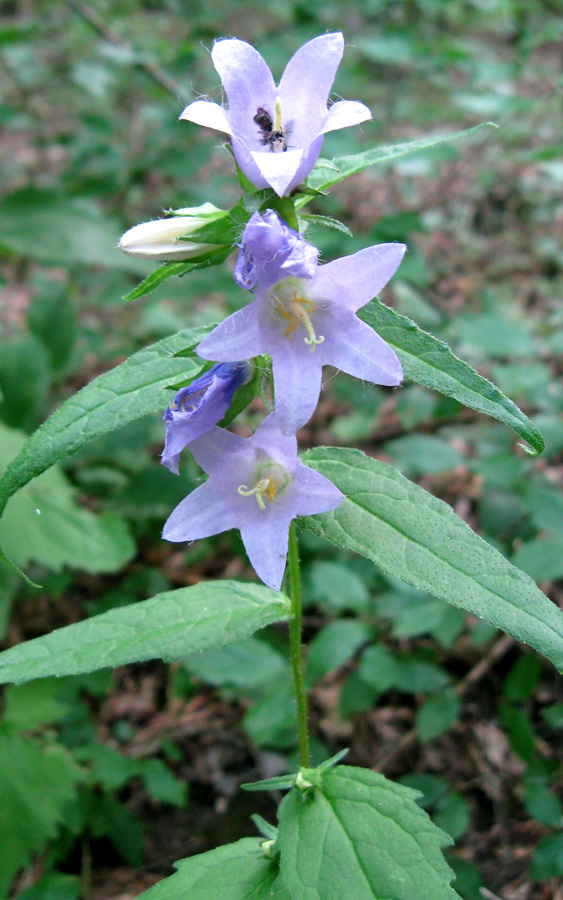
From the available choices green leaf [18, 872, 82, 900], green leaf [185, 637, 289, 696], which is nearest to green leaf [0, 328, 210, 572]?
green leaf [185, 637, 289, 696]

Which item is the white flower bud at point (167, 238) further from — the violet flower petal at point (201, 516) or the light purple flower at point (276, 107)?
the violet flower petal at point (201, 516)

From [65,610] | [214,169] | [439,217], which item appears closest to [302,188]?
[65,610]

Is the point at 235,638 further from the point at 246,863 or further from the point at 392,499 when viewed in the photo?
the point at 246,863

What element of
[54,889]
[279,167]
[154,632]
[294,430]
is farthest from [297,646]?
[54,889]

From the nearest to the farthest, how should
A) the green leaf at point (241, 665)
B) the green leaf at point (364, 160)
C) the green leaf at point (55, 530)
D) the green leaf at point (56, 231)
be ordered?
the green leaf at point (364, 160) < the green leaf at point (241, 665) < the green leaf at point (55, 530) < the green leaf at point (56, 231)

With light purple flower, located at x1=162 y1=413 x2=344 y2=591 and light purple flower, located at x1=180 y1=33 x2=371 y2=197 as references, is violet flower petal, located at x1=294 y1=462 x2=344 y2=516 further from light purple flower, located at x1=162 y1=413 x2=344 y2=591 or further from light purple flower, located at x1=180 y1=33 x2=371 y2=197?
light purple flower, located at x1=180 y1=33 x2=371 y2=197

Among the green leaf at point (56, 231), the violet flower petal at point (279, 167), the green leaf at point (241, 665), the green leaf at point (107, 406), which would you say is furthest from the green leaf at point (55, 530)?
the violet flower petal at point (279, 167)
